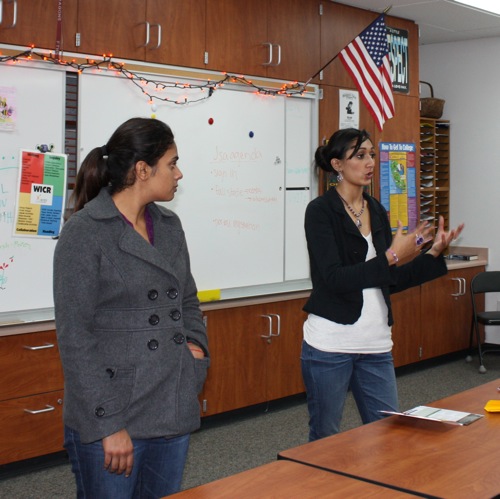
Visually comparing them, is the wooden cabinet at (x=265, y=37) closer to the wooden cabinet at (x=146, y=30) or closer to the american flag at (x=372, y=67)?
the wooden cabinet at (x=146, y=30)

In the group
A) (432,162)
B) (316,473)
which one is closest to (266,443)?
(316,473)

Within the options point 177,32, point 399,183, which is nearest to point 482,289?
point 399,183

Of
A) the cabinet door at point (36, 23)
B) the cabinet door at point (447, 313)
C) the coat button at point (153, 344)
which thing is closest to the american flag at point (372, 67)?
the cabinet door at point (447, 313)

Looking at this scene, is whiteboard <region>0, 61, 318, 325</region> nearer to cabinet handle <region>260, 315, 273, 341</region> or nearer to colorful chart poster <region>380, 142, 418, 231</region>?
cabinet handle <region>260, 315, 273, 341</region>

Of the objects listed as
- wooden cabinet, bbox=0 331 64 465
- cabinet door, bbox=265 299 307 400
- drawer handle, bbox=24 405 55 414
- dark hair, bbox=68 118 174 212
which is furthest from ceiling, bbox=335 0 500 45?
dark hair, bbox=68 118 174 212

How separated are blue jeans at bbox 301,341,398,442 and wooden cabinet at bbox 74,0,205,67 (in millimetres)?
2278

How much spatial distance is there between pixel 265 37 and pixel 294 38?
28cm

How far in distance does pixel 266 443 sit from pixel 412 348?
2203mm

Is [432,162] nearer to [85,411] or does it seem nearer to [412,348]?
[412,348]

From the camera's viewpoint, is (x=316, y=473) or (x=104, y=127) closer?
(x=316, y=473)

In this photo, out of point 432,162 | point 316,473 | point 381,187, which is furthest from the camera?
point 432,162

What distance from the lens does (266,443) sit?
15.6ft

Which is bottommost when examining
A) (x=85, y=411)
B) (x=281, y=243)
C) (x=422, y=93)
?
(x=85, y=411)

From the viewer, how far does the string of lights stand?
161 inches
